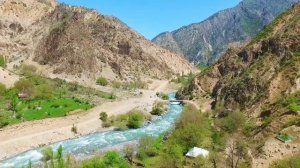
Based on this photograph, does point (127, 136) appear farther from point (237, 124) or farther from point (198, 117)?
point (237, 124)

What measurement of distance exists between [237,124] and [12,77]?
247 feet

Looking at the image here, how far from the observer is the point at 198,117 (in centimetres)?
6297

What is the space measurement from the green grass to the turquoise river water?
45.0 ft

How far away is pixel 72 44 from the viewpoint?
169125mm

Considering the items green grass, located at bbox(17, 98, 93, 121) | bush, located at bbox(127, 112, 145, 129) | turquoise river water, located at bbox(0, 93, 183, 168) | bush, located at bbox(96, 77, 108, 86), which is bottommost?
turquoise river water, located at bbox(0, 93, 183, 168)

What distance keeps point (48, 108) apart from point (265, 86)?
43892 millimetres

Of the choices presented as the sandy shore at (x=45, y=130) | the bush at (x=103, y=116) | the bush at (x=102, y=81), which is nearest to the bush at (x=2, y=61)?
the bush at (x=102, y=81)

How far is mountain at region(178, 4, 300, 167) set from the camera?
157 ft

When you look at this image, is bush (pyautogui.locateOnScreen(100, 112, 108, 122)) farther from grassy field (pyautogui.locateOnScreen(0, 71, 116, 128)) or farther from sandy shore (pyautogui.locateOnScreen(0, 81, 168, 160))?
grassy field (pyautogui.locateOnScreen(0, 71, 116, 128))

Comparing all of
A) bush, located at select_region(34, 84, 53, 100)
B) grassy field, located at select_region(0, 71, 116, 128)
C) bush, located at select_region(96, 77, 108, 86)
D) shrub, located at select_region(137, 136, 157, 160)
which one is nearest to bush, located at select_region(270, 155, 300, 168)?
shrub, located at select_region(137, 136, 157, 160)

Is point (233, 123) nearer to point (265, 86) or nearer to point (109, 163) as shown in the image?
point (265, 86)

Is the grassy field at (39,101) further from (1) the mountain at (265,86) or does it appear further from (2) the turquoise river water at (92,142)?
(1) the mountain at (265,86)

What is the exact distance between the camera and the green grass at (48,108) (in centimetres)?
8581

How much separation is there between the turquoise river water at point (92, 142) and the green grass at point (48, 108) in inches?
540
